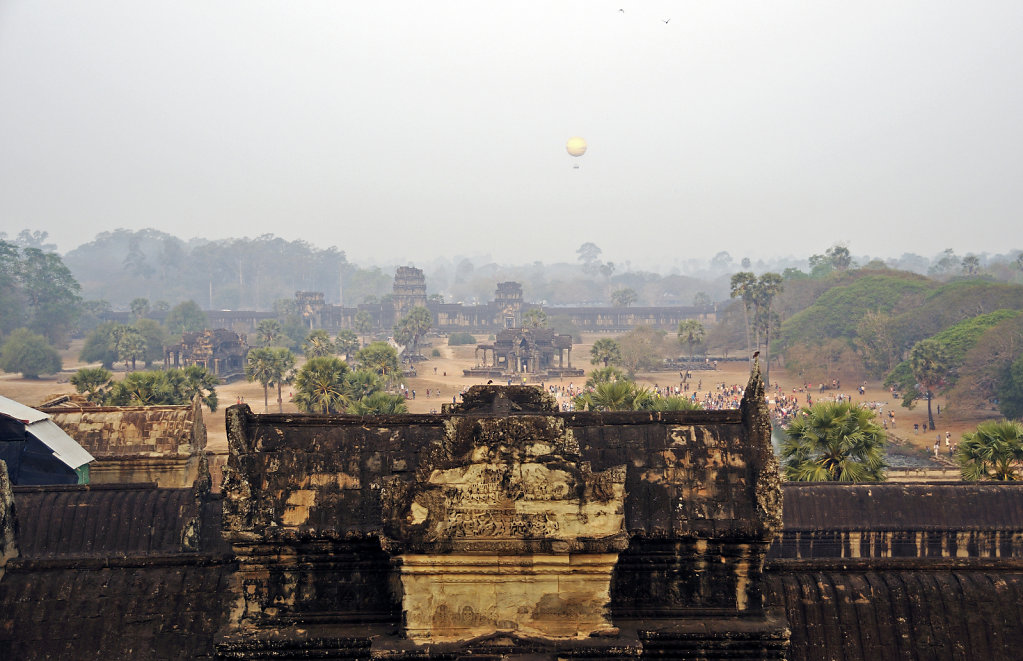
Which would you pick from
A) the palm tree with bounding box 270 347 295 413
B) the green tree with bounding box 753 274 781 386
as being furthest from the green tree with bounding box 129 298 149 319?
the green tree with bounding box 753 274 781 386

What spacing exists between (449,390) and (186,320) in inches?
2097

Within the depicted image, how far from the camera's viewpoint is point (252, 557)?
7922 mm

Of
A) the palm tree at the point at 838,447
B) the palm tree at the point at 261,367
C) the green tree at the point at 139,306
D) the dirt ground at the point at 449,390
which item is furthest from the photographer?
the green tree at the point at 139,306

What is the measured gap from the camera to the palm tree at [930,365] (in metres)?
50.8

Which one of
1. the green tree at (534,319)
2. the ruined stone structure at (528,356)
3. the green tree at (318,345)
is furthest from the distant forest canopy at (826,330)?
the green tree at (318,345)

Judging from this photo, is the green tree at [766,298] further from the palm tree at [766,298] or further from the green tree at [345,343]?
the green tree at [345,343]

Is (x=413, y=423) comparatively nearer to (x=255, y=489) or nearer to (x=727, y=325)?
(x=255, y=489)

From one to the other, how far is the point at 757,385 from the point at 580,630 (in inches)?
126

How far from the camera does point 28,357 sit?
72.7 meters

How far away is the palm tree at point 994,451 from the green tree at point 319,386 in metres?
25.5

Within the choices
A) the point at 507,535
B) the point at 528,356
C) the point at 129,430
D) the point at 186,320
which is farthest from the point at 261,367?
the point at 186,320

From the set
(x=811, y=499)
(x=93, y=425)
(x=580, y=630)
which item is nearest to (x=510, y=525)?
(x=580, y=630)

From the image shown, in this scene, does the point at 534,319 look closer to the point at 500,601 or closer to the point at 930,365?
the point at 930,365

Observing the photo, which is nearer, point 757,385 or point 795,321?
point 757,385
